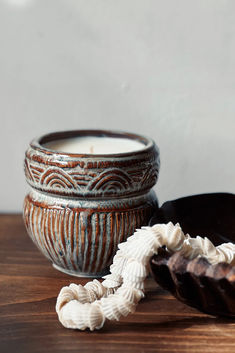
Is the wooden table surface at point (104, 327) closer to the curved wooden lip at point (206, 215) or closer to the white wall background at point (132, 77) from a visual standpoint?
the curved wooden lip at point (206, 215)

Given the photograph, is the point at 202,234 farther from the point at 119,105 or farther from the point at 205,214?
the point at 119,105

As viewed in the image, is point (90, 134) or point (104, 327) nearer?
point (104, 327)

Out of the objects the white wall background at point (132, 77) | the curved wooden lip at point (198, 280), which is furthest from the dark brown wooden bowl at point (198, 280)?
the white wall background at point (132, 77)

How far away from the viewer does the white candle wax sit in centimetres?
54

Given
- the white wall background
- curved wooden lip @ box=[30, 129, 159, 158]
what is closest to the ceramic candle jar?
curved wooden lip @ box=[30, 129, 159, 158]

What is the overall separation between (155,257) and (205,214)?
0.17 m

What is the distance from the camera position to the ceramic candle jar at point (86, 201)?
0.47 meters

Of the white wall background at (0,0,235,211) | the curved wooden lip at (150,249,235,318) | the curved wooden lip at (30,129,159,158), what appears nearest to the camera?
the curved wooden lip at (150,249,235,318)

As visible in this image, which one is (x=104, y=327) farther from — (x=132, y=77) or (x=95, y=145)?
(x=132, y=77)

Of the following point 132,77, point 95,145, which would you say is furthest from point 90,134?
point 132,77

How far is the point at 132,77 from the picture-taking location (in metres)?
0.70

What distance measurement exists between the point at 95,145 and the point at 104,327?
0.67 ft

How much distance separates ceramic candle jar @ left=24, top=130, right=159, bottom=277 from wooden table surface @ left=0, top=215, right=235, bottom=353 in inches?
1.5

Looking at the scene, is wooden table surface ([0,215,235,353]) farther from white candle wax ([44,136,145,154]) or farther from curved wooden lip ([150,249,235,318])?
white candle wax ([44,136,145,154])
